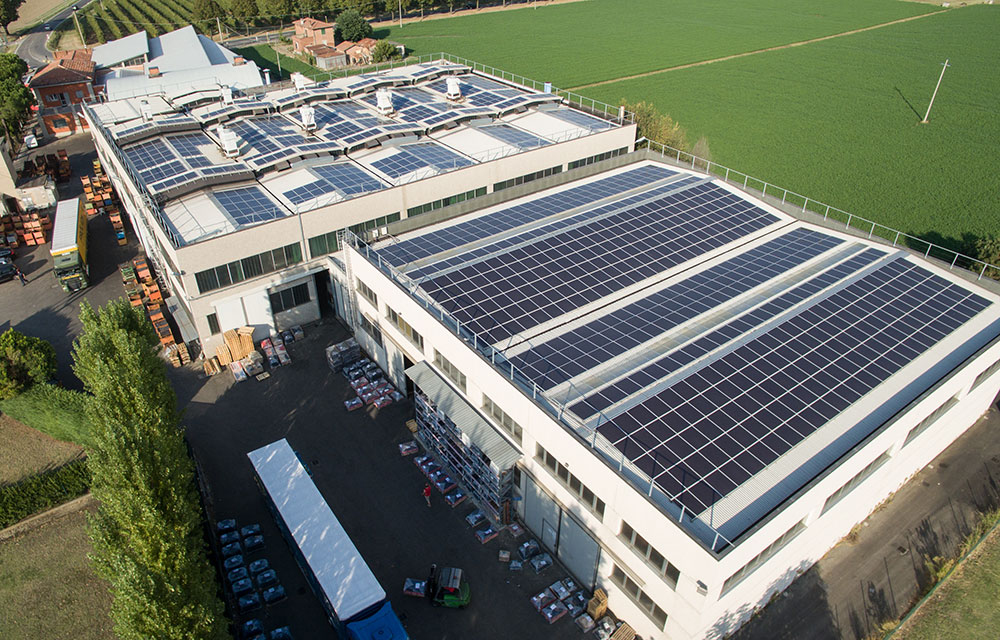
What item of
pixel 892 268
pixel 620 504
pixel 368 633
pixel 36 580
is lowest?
pixel 36 580

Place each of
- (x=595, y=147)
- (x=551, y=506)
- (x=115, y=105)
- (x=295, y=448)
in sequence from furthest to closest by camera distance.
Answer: (x=115, y=105)
(x=595, y=147)
(x=295, y=448)
(x=551, y=506)

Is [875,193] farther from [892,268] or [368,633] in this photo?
[368,633]

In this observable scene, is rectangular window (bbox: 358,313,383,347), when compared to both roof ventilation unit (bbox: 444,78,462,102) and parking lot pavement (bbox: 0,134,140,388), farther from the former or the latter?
roof ventilation unit (bbox: 444,78,462,102)

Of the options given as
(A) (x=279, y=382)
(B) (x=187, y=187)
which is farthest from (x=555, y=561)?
(B) (x=187, y=187)

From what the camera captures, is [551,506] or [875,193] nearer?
[551,506]

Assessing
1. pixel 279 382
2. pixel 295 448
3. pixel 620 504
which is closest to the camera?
pixel 620 504

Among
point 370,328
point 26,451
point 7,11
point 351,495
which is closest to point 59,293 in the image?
point 26,451

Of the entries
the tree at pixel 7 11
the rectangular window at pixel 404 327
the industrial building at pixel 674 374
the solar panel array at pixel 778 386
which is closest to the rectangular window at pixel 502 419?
the industrial building at pixel 674 374
